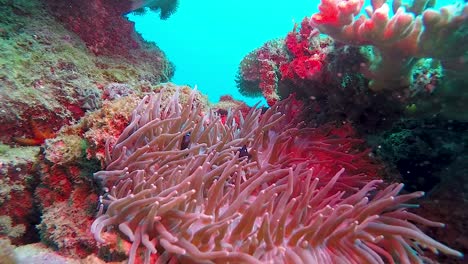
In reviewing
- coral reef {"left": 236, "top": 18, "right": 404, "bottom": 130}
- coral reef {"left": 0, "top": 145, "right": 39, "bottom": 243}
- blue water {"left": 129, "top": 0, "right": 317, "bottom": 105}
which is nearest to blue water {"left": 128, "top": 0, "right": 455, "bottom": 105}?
blue water {"left": 129, "top": 0, "right": 317, "bottom": 105}

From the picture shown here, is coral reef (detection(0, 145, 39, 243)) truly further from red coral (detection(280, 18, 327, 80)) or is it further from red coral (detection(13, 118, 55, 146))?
red coral (detection(280, 18, 327, 80))

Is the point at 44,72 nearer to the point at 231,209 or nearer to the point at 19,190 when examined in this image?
→ the point at 19,190

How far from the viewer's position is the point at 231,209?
2.65 meters

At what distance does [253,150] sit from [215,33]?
14038 cm

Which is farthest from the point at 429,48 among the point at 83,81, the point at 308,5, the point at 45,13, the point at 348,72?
the point at 308,5

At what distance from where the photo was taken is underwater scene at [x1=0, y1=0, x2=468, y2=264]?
2572 mm

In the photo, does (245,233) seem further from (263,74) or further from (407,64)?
(263,74)

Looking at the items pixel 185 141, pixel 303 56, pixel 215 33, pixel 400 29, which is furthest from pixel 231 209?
pixel 215 33

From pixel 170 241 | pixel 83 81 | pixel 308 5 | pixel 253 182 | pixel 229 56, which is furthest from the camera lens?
pixel 229 56

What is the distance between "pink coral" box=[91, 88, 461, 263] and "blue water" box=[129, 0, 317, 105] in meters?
79.7

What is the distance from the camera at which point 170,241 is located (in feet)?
7.84

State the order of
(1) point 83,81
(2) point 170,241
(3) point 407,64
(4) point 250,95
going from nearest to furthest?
(2) point 170,241 < (3) point 407,64 < (1) point 83,81 < (4) point 250,95

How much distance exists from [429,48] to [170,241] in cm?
279

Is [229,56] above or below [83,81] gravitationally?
above
